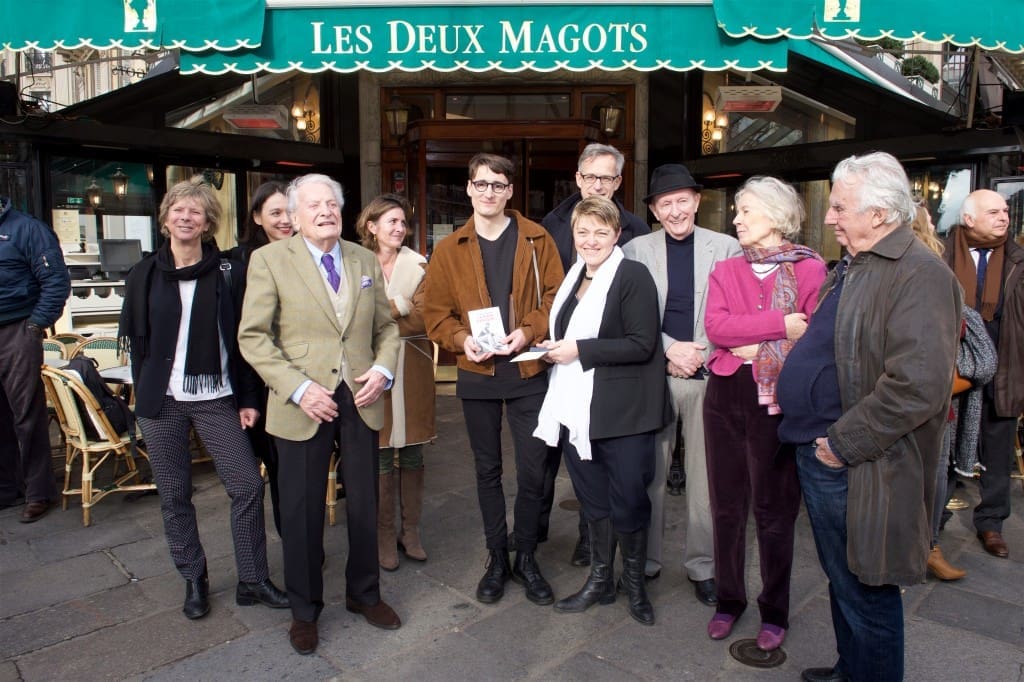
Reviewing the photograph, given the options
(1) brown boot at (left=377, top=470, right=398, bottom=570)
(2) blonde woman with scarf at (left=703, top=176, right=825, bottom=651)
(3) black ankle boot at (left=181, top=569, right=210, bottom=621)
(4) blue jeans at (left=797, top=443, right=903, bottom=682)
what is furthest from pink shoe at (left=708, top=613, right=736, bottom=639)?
(3) black ankle boot at (left=181, top=569, right=210, bottom=621)

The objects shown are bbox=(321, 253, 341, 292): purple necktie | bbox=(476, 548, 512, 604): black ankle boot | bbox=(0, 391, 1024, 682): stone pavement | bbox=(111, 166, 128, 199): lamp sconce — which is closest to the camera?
bbox=(0, 391, 1024, 682): stone pavement

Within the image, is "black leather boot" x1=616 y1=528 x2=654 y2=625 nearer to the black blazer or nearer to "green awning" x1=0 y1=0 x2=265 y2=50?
the black blazer

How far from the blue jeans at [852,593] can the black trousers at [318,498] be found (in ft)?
5.63

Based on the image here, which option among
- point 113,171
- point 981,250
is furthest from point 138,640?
point 113,171

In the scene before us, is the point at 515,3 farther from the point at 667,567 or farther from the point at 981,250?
the point at 667,567

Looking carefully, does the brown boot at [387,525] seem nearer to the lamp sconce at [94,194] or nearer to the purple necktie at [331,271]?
the purple necktie at [331,271]

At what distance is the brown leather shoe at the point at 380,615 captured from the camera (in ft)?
10.5

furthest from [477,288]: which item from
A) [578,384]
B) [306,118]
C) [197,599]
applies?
[306,118]

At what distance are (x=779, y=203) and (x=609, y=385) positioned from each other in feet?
3.15

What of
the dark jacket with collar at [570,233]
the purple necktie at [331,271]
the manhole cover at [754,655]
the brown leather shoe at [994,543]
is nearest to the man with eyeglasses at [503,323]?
the dark jacket with collar at [570,233]

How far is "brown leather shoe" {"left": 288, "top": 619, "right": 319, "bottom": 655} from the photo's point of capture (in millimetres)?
2998

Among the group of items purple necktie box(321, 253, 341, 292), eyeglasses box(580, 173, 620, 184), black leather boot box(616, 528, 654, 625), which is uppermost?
eyeglasses box(580, 173, 620, 184)

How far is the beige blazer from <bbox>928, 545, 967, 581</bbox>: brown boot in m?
2.75

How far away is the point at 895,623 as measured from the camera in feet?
7.64
